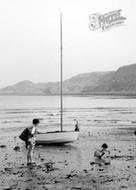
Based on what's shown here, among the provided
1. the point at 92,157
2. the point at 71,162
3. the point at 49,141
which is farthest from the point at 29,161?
the point at 49,141

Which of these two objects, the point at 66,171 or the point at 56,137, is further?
the point at 56,137

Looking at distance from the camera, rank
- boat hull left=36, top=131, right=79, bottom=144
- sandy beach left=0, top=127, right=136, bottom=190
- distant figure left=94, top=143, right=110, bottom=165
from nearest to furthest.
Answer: sandy beach left=0, top=127, right=136, bottom=190, distant figure left=94, top=143, right=110, bottom=165, boat hull left=36, top=131, right=79, bottom=144

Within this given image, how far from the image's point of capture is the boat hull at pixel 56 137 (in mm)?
29109

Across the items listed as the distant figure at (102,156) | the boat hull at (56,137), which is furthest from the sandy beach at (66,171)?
the boat hull at (56,137)

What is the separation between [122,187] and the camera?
586 inches

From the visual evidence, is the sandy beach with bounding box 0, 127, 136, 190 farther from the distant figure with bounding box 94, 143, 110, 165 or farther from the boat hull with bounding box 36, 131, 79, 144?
the boat hull with bounding box 36, 131, 79, 144

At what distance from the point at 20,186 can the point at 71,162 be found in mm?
6938

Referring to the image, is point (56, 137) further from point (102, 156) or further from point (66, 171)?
point (66, 171)

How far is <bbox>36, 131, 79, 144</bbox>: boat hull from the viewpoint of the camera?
29.1m

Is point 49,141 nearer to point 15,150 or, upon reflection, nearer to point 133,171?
point 15,150

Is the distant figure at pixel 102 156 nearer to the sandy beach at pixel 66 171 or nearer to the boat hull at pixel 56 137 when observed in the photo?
the sandy beach at pixel 66 171

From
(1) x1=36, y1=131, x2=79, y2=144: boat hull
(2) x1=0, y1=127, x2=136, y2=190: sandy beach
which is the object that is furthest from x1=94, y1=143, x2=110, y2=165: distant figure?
(1) x1=36, y1=131, x2=79, y2=144: boat hull

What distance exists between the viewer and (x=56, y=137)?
1153 inches

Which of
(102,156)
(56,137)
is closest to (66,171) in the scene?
(102,156)
